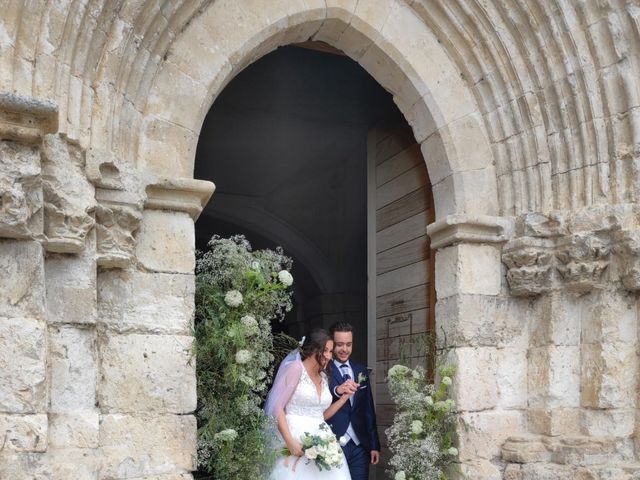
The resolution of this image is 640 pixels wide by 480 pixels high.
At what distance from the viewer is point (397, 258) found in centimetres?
510

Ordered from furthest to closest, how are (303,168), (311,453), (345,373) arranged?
(303,168), (345,373), (311,453)

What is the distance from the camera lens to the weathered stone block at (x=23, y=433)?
9.05ft

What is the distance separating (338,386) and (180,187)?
1.48m

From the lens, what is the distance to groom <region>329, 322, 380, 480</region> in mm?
4398

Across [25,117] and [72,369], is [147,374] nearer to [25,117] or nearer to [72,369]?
[72,369]

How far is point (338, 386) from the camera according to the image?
4.33 metres

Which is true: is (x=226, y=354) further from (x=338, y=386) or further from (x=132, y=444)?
(x=338, y=386)

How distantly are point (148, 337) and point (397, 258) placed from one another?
207 cm

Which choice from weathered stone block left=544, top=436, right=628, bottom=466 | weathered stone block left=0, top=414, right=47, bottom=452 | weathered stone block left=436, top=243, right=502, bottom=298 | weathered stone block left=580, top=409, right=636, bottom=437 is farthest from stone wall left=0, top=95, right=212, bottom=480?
weathered stone block left=580, top=409, right=636, bottom=437

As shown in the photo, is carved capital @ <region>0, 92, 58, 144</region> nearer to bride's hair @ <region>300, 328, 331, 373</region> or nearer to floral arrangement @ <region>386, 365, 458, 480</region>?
bride's hair @ <region>300, 328, 331, 373</region>

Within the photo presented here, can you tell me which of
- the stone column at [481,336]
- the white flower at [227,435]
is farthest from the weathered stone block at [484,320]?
the white flower at [227,435]

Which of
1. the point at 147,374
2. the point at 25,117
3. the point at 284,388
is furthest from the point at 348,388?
the point at 25,117

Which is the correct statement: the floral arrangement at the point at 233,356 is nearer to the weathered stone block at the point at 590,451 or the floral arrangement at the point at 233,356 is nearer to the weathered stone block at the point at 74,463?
the weathered stone block at the point at 74,463

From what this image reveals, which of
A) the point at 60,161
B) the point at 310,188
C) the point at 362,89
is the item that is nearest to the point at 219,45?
the point at 60,161
